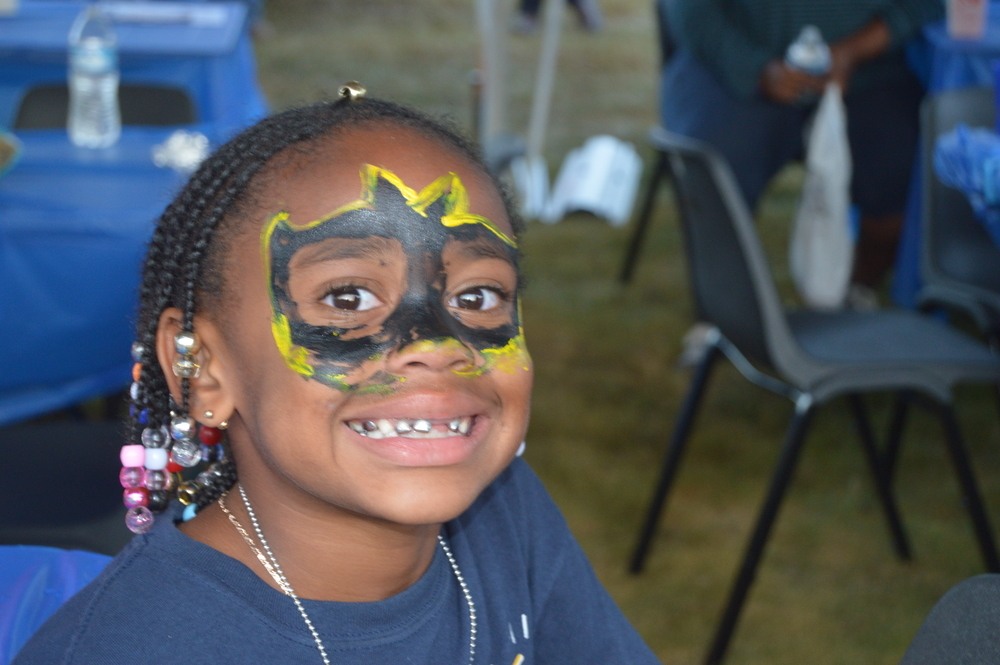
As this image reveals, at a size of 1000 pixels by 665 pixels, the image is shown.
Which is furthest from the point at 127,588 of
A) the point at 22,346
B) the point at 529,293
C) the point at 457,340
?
the point at 529,293

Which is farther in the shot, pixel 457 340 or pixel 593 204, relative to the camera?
pixel 593 204

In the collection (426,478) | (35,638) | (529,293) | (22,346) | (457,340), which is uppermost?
(457,340)

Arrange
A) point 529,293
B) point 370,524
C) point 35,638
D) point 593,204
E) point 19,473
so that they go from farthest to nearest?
Answer: 1. point 593,204
2. point 529,293
3. point 19,473
4. point 370,524
5. point 35,638

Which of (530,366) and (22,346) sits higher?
(530,366)

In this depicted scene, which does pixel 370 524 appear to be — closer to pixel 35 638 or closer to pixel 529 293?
pixel 35 638

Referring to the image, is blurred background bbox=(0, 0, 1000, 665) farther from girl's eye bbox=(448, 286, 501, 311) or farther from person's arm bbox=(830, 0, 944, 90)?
person's arm bbox=(830, 0, 944, 90)

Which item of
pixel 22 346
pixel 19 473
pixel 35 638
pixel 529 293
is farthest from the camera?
pixel 529 293

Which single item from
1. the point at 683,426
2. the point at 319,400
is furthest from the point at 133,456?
the point at 683,426

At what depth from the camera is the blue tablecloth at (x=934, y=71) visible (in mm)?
3031

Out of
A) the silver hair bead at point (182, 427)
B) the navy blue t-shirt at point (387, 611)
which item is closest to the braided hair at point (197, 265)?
the silver hair bead at point (182, 427)

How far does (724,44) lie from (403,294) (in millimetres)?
2429

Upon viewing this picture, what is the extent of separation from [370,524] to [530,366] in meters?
0.23

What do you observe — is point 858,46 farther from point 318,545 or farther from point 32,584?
point 32,584

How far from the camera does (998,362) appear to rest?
2.02m
